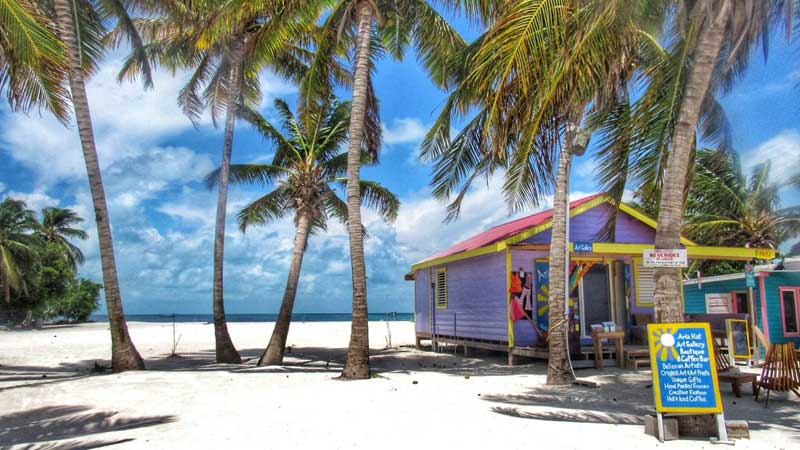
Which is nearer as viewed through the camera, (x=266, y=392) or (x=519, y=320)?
(x=266, y=392)

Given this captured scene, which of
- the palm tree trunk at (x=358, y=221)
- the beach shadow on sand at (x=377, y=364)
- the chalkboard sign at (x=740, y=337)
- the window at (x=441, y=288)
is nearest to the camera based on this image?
the palm tree trunk at (x=358, y=221)

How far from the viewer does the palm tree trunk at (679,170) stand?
21.7ft

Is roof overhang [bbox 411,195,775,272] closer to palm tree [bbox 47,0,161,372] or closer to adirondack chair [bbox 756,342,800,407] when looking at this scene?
adirondack chair [bbox 756,342,800,407]

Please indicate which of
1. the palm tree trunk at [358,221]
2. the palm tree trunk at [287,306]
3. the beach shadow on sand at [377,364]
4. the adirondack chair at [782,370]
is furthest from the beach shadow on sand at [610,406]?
the palm tree trunk at [287,306]

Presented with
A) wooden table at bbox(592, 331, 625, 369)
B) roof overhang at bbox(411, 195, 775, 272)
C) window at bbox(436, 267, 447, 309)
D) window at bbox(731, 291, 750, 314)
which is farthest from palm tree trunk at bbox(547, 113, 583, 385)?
window at bbox(731, 291, 750, 314)

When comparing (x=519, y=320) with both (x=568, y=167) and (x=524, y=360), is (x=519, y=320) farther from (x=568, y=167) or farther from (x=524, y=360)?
(x=568, y=167)

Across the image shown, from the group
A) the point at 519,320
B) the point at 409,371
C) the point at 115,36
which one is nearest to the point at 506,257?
the point at 519,320

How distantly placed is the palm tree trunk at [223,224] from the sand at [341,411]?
2409 mm

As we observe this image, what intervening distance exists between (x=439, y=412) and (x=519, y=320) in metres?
7.41

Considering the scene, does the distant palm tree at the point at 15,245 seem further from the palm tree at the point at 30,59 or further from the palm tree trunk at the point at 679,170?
the palm tree trunk at the point at 679,170

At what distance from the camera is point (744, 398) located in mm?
9297

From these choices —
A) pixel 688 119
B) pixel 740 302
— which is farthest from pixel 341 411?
pixel 740 302

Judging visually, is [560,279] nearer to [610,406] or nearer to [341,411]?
[610,406]

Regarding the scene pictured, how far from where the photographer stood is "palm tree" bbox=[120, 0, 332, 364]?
42.0 feet
